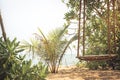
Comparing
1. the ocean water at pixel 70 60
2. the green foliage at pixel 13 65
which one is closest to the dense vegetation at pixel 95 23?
the ocean water at pixel 70 60

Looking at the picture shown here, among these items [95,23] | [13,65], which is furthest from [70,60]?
[13,65]

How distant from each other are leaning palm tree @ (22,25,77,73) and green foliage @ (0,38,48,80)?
21.1ft

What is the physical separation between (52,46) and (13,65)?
6.86m

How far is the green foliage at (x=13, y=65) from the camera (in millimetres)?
4496

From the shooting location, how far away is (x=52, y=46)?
37.1ft

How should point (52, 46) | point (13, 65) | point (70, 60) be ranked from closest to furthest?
1. point (13, 65)
2. point (52, 46)
3. point (70, 60)

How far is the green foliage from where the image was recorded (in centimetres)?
450

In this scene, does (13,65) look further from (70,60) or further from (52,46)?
(70,60)

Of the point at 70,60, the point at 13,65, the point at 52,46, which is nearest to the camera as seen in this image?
the point at 13,65

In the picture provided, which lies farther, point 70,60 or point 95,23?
point 70,60

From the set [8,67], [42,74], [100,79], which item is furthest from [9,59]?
[100,79]

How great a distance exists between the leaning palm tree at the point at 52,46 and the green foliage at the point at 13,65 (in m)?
6.42

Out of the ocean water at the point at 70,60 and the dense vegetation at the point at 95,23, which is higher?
the dense vegetation at the point at 95,23

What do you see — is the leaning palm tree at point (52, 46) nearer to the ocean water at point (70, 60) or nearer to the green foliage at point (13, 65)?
the ocean water at point (70, 60)
